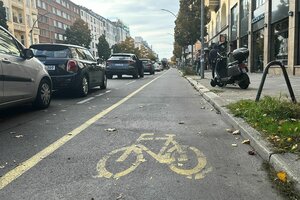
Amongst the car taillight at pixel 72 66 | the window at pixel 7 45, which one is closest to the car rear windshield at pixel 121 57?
the car taillight at pixel 72 66

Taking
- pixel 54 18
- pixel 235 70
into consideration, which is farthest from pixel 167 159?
pixel 54 18

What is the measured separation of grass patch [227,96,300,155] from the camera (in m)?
4.13

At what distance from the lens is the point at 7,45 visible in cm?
683

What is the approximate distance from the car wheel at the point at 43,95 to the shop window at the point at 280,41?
642 inches

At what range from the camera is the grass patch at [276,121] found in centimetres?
413

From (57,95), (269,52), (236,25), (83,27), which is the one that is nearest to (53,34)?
(83,27)

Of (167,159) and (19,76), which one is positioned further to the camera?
(19,76)

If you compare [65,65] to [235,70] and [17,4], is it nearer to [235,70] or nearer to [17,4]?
[235,70]

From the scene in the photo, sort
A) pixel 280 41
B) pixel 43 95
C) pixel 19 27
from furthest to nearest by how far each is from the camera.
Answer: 1. pixel 19 27
2. pixel 280 41
3. pixel 43 95

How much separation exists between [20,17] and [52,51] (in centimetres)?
6042

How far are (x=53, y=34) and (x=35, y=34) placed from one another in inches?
798

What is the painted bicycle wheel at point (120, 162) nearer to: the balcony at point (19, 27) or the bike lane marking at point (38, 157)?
the bike lane marking at point (38, 157)

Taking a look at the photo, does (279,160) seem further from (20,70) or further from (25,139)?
(20,70)

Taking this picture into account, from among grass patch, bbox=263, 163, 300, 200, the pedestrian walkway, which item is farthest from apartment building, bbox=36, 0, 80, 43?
grass patch, bbox=263, 163, 300, 200
